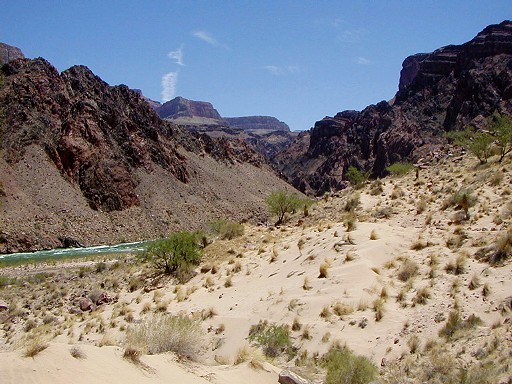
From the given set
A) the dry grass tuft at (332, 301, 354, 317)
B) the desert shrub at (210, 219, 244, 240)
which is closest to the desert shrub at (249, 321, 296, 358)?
the dry grass tuft at (332, 301, 354, 317)

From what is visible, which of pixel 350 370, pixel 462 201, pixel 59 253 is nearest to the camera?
pixel 350 370

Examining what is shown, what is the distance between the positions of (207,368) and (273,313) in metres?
4.24

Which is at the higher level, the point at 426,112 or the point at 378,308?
the point at 426,112

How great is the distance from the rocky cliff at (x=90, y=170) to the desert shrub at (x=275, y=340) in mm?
58395

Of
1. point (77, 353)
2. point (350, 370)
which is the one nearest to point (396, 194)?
point (350, 370)

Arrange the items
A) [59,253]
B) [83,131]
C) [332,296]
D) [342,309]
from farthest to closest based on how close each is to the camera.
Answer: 1. [83,131]
2. [59,253]
3. [332,296]
4. [342,309]

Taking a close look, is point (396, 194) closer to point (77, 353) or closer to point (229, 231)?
point (229, 231)

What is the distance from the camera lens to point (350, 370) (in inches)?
344

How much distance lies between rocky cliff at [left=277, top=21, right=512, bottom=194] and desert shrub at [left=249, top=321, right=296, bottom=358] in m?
112

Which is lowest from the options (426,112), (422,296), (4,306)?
(4,306)

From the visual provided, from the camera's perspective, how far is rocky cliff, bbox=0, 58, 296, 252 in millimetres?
73125

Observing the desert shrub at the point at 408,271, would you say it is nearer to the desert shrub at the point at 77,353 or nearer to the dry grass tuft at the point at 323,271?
the dry grass tuft at the point at 323,271

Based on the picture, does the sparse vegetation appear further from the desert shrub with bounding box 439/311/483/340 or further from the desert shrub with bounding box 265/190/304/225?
the desert shrub with bounding box 439/311/483/340

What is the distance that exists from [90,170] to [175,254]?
72517mm
